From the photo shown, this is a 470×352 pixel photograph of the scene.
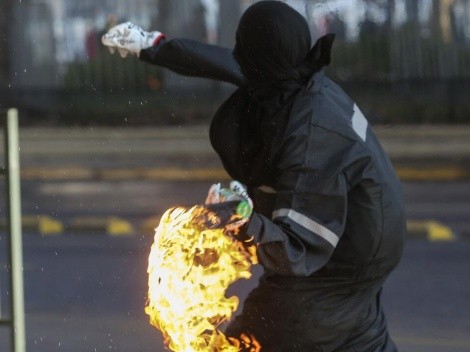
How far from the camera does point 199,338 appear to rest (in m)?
3.32

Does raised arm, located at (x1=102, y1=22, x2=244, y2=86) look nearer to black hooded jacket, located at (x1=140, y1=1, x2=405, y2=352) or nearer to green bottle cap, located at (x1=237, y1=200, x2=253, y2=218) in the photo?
black hooded jacket, located at (x1=140, y1=1, x2=405, y2=352)

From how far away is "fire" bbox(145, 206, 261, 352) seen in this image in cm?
319

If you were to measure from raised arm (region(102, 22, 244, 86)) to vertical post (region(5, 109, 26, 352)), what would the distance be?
0.47 meters

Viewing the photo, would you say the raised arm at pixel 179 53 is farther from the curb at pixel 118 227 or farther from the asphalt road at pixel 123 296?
the curb at pixel 118 227

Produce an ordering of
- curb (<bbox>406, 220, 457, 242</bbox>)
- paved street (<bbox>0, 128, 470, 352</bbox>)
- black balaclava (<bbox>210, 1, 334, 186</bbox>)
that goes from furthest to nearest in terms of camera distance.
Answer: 1. curb (<bbox>406, 220, 457, 242</bbox>)
2. paved street (<bbox>0, 128, 470, 352</bbox>)
3. black balaclava (<bbox>210, 1, 334, 186</bbox>)

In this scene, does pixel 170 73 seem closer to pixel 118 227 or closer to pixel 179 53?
pixel 118 227

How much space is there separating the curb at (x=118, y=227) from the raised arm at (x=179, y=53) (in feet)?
24.6

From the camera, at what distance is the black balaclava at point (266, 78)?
3154mm

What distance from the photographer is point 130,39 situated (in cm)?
389

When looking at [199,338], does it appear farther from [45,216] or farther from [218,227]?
[45,216]

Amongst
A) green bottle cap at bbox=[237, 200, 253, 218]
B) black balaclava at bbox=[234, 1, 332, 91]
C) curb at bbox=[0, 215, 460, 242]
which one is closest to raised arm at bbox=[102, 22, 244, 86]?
black balaclava at bbox=[234, 1, 332, 91]

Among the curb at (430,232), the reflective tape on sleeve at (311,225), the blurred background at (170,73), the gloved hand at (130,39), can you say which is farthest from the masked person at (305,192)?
the blurred background at (170,73)

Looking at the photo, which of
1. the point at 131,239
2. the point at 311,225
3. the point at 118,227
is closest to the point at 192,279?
the point at 311,225

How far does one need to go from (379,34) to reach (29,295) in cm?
1037
